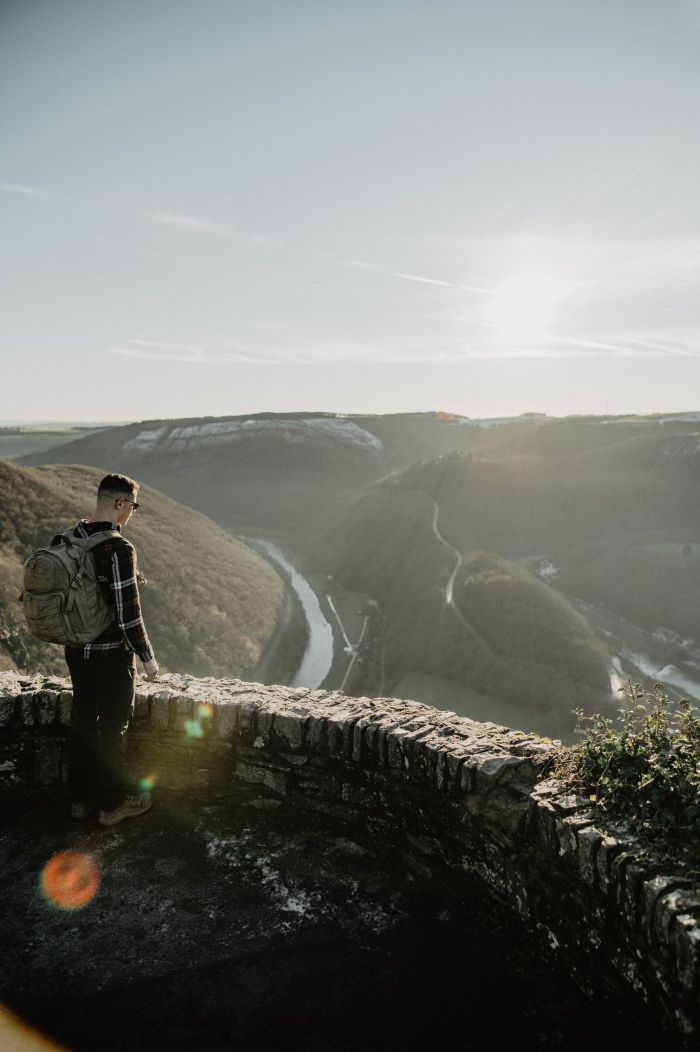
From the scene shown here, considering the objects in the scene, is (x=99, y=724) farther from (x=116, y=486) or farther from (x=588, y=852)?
(x=588, y=852)

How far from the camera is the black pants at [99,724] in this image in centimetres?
568

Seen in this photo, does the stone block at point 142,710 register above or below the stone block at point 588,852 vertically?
below

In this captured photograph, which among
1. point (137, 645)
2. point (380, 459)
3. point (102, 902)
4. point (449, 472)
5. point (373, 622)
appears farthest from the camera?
point (380, 459)

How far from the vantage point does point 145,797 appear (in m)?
6.01

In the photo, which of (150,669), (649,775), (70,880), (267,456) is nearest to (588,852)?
(649,775)

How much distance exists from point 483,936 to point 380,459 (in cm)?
17250

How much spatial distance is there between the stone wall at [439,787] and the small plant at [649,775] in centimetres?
15

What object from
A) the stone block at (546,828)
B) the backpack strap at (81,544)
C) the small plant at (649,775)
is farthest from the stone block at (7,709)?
the small plant at (649,775)

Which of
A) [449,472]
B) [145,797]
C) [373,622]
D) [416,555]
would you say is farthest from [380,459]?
[145,797]

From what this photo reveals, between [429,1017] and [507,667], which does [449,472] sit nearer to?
[507,667]

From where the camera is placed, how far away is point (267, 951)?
4.43m

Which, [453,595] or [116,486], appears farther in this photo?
[453,595]

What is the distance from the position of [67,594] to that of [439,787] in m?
3.50

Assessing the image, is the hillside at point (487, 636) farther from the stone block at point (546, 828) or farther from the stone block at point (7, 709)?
the stone block at point (546, 828)
